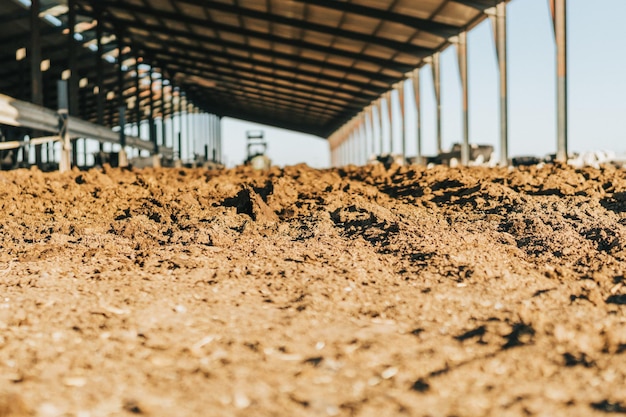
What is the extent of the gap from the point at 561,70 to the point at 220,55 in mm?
16172

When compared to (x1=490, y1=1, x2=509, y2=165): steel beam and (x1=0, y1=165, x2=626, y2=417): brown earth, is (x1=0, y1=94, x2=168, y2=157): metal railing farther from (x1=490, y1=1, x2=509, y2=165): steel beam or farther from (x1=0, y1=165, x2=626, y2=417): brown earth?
(x1=490, y1=1, x2=509, y2=165): steel beam

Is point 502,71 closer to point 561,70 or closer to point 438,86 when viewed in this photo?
point 561,70

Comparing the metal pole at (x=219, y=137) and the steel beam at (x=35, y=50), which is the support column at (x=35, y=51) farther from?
the metal pole at (x=219, y=137)

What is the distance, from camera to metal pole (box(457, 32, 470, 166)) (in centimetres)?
1984

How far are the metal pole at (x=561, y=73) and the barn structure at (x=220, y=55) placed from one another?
0.9 inches

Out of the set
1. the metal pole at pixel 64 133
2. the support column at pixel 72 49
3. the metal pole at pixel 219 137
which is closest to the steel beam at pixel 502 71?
the metal pole at pixel 64 133

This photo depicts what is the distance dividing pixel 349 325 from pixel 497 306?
0.95 metres

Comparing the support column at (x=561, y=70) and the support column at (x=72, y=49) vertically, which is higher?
the support column at (x=72, y=49)

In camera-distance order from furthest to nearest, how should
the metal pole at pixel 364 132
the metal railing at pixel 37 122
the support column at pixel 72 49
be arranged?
1. the metal pole at pixel 364 132
2. the support column at pixel 72 49
3. the metal railing at pixel 37 122

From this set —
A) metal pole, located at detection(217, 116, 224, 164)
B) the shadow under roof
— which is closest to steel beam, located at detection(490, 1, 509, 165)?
the shadow under roof

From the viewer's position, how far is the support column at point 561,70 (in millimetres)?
14578

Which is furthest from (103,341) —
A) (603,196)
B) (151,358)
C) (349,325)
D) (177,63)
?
(177,63)

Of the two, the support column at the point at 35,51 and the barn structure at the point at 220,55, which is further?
the support column at the point at 35,51

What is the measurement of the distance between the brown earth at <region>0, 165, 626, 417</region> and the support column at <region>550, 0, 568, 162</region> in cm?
730
